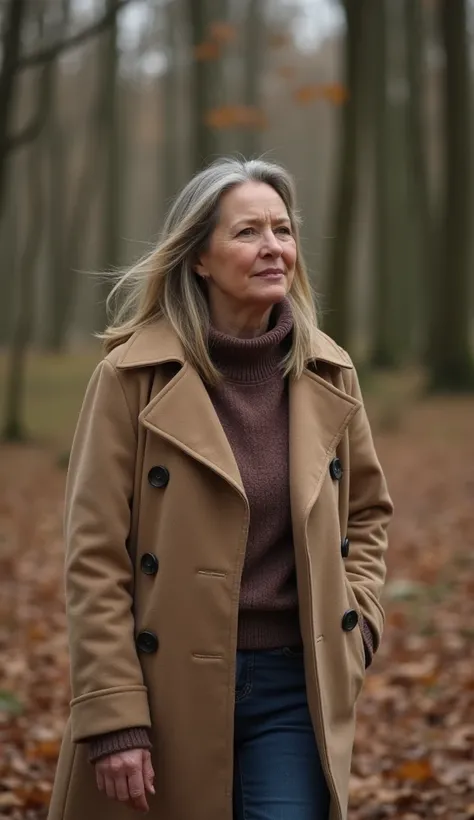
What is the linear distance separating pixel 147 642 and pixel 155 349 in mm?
750

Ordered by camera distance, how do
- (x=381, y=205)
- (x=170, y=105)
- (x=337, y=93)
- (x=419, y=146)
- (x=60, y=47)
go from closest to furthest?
1. (x=60, y=47)
2. (x=337, y=93)
3. (x=419, y=146)
4. (x=381, y=205)
5. (x=170, y=105)

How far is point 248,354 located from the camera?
3.09m

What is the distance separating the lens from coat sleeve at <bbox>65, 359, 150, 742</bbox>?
284cm

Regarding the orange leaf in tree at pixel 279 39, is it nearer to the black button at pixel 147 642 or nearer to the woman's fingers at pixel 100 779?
the black button at pixel 147 642

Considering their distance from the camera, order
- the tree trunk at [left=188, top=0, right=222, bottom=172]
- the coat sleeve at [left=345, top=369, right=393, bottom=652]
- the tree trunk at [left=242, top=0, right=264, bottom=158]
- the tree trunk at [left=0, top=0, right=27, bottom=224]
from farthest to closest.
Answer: the tree trunk at [left=242, top=0, right=264, bottom=158], the tree trunk at [left=188, top=0, right=222, bottom=172], the tree trunk at [left=0, top=0, right=27, bottom=224], the coat sleeve at [left=345, top=369, right=393, bottom=652]

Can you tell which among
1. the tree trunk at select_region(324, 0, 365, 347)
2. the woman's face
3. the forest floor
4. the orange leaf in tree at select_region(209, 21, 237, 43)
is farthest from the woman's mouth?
the orange leaf in tree at select_region(209, 21, 237, 43)

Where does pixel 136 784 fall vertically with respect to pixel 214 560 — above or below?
below

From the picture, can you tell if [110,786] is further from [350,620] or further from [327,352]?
[327,352]

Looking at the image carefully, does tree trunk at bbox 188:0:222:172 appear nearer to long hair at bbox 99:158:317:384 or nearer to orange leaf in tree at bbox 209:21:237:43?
orange leaf in tree at bbox 209:21:237:43

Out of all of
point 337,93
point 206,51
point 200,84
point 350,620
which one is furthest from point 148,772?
point 200,84

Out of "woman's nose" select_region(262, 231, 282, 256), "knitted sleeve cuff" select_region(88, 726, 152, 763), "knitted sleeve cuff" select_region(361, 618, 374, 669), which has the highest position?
"woman's nose" select_region(262, 231, 282, 256)

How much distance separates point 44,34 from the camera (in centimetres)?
1928

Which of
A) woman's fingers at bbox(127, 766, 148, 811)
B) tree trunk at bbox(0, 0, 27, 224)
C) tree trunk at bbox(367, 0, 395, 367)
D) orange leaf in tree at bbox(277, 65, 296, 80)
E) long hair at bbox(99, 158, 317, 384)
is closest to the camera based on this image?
woman's fingers at bbox(127, 766, 148, 811)

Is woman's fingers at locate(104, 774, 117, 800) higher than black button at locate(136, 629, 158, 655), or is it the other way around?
black button at locate(136, 629, 158, 655)
